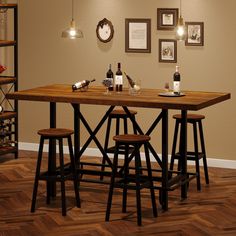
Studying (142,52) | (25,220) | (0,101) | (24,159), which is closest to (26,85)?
(0,101)

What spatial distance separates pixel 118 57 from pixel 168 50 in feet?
2.04

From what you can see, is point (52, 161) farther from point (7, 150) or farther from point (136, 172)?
point (7, 150)

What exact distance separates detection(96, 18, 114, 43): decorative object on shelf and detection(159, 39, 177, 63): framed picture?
61 cm

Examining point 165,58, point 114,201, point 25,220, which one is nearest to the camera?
point 25,220

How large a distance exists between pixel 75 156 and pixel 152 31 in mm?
2009

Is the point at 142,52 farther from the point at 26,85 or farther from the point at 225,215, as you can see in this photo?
the point at 225,215

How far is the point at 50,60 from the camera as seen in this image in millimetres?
8750

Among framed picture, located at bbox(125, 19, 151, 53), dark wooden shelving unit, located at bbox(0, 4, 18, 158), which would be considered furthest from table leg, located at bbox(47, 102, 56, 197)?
framed picture, located at bbox(125, 19, 151, 53)

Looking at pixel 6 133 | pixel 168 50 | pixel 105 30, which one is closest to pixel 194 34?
pixel 168 50

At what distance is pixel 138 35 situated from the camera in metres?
8.25

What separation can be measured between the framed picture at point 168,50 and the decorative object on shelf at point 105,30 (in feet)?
2.02

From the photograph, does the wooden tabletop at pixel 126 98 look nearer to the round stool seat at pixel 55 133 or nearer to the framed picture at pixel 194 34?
the round stool seat at pixel 55 133

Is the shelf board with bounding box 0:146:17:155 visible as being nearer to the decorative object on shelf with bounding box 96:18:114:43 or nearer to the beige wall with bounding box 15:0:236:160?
the beige wall with bounding box 15:0:236:160

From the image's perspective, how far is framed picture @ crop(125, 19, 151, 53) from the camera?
820 cm
